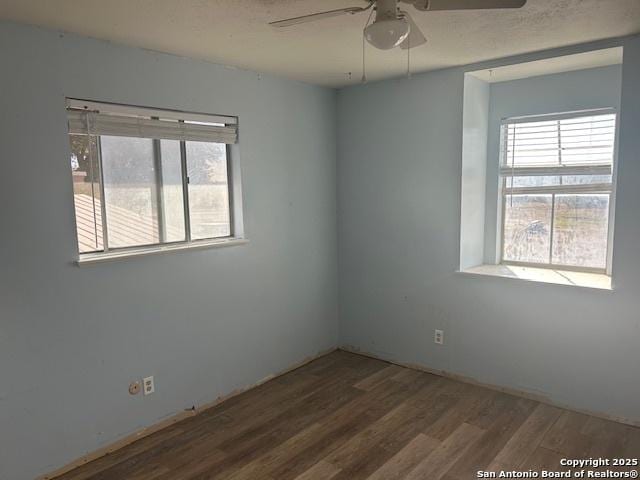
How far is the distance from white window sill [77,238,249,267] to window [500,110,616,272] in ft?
6.90

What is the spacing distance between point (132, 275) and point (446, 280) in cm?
225

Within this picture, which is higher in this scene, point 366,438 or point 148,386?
point 148,386

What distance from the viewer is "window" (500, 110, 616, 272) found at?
128 inches

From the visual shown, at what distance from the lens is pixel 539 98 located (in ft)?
11.2

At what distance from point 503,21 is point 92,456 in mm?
3241

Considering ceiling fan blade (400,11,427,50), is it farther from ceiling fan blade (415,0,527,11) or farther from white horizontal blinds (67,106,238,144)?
white horizontal blinds (67,106,238,144)

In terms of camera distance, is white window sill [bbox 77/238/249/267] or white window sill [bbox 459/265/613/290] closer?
white window sill [bbox 77/238/249/267]

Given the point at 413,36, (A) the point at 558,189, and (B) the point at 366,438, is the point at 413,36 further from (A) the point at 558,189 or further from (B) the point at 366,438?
(B) the point at 366,438

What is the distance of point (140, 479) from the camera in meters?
2.49

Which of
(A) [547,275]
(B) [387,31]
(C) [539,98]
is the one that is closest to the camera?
(B) [387,31]

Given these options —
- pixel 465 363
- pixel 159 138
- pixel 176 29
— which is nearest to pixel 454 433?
pixel 465 363

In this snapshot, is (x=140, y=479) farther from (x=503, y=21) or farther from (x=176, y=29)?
(x=503, y=21)

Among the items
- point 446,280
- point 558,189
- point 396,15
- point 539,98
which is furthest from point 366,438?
point 539,98

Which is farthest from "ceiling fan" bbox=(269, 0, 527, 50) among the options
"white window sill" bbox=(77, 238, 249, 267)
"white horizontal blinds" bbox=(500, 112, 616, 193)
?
"white horizontal blinds" bbox=(500, 112, 616, 193)
